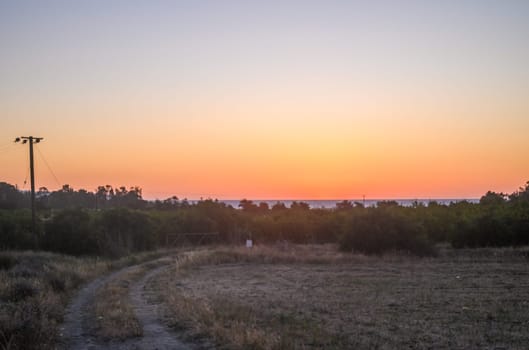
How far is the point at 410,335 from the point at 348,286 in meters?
11.2

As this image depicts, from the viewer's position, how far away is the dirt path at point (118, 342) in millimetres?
11695

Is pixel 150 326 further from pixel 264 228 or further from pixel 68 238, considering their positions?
pixel 264 228

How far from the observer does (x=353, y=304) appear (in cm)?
1880

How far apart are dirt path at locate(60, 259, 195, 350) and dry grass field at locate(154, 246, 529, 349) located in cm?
57

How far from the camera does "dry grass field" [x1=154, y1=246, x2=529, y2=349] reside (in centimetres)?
1248

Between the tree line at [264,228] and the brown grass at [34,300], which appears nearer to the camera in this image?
the brown grass at [34,300]

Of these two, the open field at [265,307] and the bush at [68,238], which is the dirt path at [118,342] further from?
the bush at [68,238]

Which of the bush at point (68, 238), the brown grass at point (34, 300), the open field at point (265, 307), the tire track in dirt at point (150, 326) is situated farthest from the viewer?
the bush at point (68, 238)

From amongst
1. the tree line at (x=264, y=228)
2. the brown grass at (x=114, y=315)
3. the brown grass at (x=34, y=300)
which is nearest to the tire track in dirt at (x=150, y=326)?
the brown grass at (x=114, y=315)

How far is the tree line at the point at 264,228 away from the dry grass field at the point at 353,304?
8.74 metres

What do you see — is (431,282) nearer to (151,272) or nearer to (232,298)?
(232,298)

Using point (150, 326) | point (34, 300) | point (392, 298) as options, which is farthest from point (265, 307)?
point (34, 300)

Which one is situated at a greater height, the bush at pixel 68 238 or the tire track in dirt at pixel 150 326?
the bush at pixel 68 238

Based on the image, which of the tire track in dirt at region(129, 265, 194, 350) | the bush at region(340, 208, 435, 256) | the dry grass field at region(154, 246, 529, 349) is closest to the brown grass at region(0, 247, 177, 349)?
the tire track in dirt at region(129, 265, 194, 350)
